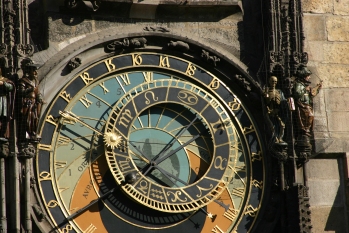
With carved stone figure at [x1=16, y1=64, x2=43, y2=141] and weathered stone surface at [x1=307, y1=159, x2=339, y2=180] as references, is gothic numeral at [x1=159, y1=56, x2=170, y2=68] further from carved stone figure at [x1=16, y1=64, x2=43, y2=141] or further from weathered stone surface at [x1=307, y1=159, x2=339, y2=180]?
weathered stone surface at [x1=307, y1=159, x2=339, y2=180]

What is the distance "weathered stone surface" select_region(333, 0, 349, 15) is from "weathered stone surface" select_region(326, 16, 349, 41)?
7cm

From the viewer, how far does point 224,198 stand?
15.5 metres

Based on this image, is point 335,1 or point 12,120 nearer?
point 12,120

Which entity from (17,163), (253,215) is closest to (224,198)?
(253,215)

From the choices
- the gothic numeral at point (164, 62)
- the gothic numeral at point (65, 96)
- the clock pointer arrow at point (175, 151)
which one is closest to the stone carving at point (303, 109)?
the clock pointer arrow at point (175, 151)

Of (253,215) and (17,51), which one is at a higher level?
(17,51)

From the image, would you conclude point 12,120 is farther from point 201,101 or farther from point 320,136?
point 320,136

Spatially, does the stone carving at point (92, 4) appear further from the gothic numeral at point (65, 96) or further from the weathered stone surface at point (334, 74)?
the weathered stone surface at point (334, 74)

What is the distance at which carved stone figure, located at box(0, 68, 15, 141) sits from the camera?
1480 centimetres

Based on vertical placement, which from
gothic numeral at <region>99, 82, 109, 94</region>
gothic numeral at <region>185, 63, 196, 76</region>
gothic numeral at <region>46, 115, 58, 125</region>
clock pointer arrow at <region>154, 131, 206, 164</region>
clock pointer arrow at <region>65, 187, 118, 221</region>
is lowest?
clock pointer arrow at <region>65, 187, 118, 221</region>

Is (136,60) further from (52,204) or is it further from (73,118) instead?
A: (52,204)

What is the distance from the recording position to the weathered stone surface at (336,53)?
16.3 m

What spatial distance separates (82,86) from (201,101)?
4.49ft

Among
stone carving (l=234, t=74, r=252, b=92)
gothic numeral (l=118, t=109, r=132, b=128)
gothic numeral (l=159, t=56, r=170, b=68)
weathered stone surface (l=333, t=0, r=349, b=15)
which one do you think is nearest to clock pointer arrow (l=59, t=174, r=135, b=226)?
gothic numeral (l=118, t=109, r=132, b=128)
